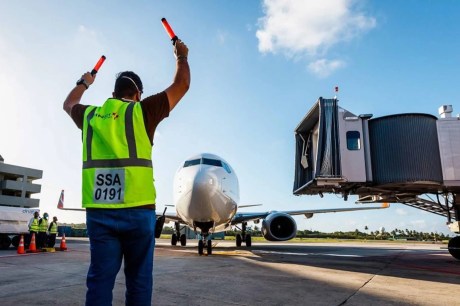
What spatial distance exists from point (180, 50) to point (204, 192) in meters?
6.95

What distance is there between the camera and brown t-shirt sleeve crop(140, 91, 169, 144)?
1.97 meters

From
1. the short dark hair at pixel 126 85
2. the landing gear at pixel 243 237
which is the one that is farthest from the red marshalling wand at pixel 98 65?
the landing gear at pixel 243 237

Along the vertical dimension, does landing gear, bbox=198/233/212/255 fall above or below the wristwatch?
below

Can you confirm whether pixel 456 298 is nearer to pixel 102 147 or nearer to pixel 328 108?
pixel 102 147

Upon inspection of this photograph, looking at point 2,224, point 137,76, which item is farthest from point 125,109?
point 2,224

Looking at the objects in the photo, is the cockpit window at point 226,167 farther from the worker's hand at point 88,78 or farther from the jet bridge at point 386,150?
the worker's hand at point 88,78

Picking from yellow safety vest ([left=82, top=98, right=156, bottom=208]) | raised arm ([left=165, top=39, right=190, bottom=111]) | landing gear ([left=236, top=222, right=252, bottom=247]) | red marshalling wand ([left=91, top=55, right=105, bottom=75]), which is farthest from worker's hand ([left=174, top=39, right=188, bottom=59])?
landing gear ([left=236, top=222, right=252, bottom=247])

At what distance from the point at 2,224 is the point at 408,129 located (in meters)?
17.4

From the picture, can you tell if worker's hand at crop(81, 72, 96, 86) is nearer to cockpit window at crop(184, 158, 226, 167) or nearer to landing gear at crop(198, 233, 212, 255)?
cockpit window at crop(184, 158, 226, 167)

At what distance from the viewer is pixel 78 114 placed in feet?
7.20

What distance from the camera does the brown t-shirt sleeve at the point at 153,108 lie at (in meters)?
1.97

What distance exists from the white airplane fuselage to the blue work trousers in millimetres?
6984

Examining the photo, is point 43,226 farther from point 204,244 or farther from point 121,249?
point 121,249

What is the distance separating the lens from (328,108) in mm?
9109
